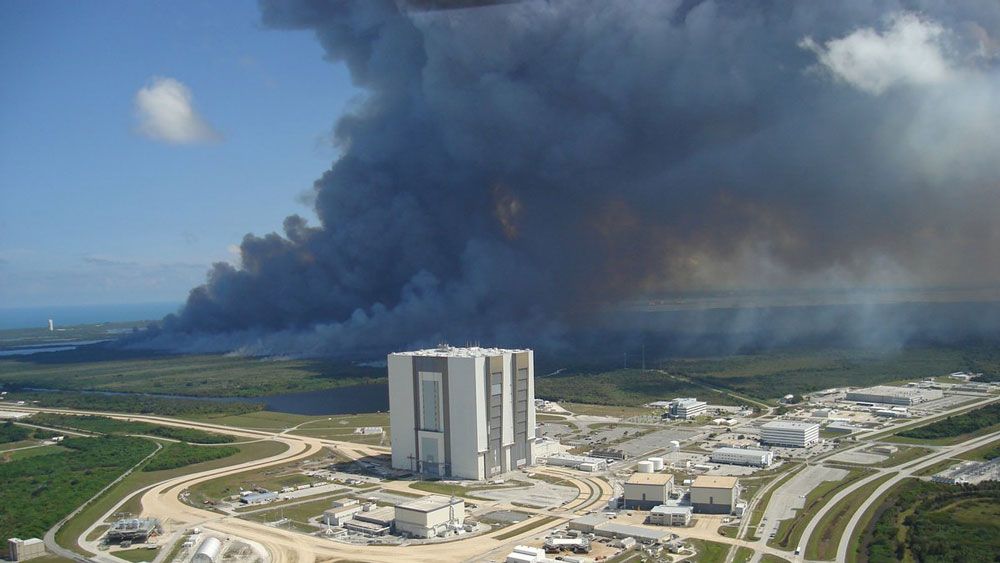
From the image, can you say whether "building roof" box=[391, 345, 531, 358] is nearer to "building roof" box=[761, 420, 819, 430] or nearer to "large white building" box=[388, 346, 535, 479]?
"large white building" box=[388, 346, 535, 479]

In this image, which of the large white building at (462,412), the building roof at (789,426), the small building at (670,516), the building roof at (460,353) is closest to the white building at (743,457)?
the building roof at (789,426)

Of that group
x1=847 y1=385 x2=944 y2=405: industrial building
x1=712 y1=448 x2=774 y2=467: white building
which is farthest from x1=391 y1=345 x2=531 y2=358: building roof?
x1=847 y1=385 x2=944 y2=405: industrial building

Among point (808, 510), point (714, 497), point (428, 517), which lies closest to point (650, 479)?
point (714, 497)

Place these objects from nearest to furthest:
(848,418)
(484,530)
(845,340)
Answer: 1. (484,530)
2. (848,418)
3. (845,340)

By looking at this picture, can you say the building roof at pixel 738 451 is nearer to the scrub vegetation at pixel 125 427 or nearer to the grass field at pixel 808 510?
the grass field at pixel 808 510

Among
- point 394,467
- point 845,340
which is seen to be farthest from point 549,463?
point 845,340

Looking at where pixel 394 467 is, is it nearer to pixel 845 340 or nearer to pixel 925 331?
pixel 845 340
